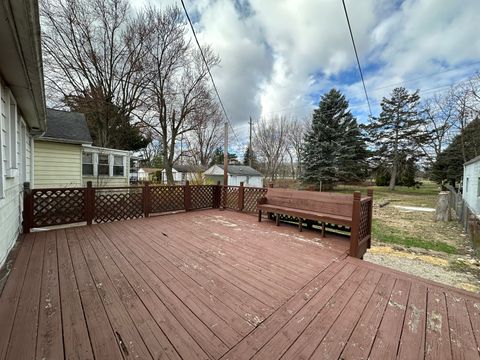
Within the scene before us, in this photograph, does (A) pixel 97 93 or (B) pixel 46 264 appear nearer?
(B) pixel 46 264

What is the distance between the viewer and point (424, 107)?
71.9 ft

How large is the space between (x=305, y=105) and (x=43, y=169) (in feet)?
71.7

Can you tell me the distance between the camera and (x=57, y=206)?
14.9ft

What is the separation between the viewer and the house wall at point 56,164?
8.02 m

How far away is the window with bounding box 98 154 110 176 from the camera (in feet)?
35.5

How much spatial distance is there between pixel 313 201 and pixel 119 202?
15.5 ft

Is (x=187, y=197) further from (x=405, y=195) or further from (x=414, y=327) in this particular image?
(x=405, y=195)

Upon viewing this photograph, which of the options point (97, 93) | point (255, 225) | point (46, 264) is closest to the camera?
point (46, 264)

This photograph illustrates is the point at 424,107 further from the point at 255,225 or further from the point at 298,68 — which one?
the point at 255,225

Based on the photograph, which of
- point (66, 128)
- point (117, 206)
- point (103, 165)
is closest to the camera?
point (117, 206)

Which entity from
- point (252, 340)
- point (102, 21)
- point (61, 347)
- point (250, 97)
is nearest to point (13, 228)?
point (61, 347)

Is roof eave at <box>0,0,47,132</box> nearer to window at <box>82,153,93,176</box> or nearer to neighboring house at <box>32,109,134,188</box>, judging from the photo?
neighboring house at <box>32,109,134,188</box>

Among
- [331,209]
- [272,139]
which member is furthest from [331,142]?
[331,209]

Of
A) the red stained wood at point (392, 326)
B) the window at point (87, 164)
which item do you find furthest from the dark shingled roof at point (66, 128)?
the red stained wood at point (392, 326)
